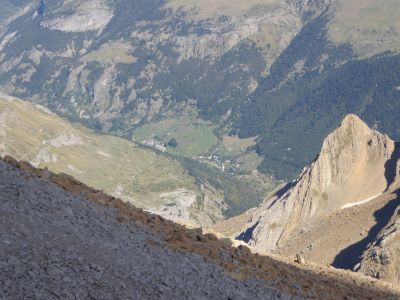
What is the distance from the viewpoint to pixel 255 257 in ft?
135

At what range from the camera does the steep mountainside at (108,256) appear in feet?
87.0

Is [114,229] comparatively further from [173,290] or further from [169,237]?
[173,290]

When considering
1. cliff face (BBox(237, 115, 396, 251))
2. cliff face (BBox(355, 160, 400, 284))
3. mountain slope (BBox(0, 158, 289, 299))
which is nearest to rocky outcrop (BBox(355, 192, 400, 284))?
cliff face (BBox(355, 160, 400, 284))

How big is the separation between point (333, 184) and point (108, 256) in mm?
111581

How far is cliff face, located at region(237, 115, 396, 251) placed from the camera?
425 feet

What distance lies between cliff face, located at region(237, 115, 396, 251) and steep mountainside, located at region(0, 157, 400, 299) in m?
84.4

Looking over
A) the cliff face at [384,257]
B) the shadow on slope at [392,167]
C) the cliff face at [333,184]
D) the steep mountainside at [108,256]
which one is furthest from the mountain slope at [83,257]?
the shadow on slope at [392,167]

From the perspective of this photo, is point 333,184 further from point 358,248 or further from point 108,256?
point 108,256

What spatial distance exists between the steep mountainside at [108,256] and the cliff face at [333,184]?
84.4 m

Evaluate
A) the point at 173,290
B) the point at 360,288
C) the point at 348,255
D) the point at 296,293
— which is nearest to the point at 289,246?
the point at 348,255

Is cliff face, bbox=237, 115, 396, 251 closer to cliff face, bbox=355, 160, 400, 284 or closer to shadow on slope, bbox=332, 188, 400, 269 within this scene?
shadow on slope, bbox=332, 188, 400, 269

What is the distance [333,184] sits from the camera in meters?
138

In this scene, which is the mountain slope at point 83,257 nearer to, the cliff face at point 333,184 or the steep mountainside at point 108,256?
the steep mountainside at point 108,256

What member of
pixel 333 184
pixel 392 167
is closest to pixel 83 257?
pixel 392 167
